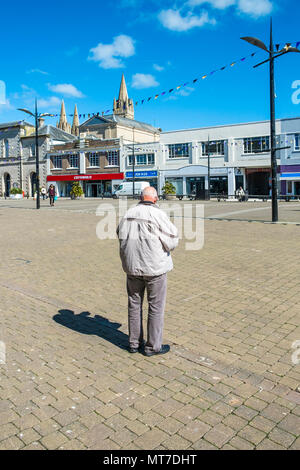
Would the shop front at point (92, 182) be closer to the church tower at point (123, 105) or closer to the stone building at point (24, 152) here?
the stone building at point (24, 152)

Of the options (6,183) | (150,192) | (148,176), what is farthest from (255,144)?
(6,183)

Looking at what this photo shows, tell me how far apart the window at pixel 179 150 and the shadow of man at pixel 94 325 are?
44106 millimetres

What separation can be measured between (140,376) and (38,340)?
1.47 meters

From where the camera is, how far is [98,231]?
14.4 metres

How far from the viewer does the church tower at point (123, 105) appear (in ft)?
310

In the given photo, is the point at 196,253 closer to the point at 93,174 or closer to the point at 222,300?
the point at 222,300

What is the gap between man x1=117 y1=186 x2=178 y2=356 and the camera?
3.91 meters

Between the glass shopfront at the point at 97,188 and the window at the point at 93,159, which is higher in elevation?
the window at the point at 93,159

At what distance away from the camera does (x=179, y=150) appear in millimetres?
48406

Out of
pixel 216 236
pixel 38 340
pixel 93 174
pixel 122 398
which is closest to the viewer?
pixel 122 398

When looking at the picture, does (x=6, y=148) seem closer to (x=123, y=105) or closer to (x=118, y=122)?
(x=118, y=122)

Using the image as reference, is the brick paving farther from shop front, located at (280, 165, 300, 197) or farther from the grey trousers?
shop front, located at (280, 165, 300, 197)

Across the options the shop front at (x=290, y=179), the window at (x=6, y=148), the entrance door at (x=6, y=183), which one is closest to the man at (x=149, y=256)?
the shop front at (x=290, y=179)
